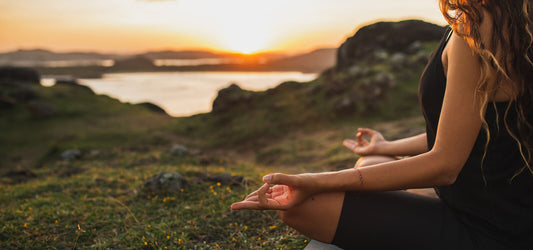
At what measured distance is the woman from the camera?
5.46 feet

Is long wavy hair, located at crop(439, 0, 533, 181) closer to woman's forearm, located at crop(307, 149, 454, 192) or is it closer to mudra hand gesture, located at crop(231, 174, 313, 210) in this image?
woman's forearm, located at crop(307, 149, 454, 192)

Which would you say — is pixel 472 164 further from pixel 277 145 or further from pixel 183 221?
pixel 277 145

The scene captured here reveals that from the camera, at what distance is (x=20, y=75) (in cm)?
2942

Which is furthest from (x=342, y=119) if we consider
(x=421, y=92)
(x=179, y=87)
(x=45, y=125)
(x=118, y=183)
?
(x=179, y=87)

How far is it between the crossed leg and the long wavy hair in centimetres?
83

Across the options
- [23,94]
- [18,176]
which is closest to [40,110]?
[23,94]

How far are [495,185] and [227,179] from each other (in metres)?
3.91

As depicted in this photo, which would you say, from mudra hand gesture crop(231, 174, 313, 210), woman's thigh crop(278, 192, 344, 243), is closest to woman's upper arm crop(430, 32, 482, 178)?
woman's thigh crop(278, 192, 344, 243)

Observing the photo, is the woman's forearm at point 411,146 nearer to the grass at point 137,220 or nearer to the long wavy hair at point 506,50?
the grass at point 137,220

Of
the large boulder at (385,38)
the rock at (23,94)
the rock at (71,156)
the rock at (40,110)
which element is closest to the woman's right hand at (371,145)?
the rock at (71,156)

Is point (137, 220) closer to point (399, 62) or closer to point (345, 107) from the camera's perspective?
point (345, 107)

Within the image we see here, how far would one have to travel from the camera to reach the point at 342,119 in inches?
587

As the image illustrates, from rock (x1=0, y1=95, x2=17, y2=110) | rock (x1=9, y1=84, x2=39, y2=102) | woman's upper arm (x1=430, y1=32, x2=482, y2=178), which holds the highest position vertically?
woman's upper arm (x1=430, y1=32, x2=482, y2=178)

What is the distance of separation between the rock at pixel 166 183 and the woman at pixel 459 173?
3.18 meters
